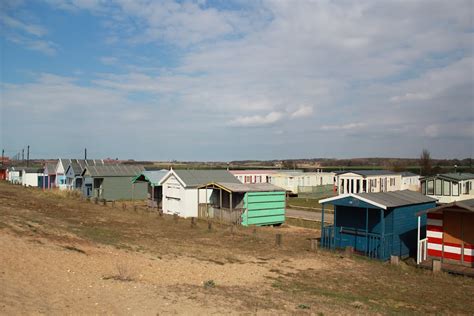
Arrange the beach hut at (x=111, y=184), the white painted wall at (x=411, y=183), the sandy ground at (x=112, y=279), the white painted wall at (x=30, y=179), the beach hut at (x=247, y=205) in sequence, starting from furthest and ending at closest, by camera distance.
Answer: the white painted wall at (x=30, y=179)
the white painted wall at (x=411, y=183)
the beach hut at (x=111, y=184)
the beach hut at (x=247, y=205)
the sandy ground at (x=112, y=279)

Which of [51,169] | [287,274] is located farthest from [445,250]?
[51,169]

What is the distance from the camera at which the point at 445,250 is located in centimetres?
1673

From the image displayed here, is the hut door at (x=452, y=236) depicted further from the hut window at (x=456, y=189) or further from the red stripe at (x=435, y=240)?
the hut window at (x=456, y=189)

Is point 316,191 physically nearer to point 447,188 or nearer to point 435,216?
point 447,188

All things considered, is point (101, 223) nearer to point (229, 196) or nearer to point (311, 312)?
point (229, 196)

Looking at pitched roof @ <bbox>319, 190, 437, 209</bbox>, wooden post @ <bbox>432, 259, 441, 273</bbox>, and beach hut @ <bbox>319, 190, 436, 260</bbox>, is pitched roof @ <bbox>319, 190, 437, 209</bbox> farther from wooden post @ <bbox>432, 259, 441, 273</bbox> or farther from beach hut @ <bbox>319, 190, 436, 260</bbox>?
wooden post @ <bbox>432, 259, 441, 273</bbox>

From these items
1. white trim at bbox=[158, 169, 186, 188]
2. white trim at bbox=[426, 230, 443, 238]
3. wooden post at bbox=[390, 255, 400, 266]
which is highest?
white trim at bbox=[158, 169, 186, 188]

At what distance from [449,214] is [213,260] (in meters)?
9.65

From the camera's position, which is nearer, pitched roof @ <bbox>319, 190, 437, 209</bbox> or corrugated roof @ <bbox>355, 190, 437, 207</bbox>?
pitched roof @ <bbox>319, 190, 437, 209</bbox>

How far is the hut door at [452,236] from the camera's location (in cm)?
1642

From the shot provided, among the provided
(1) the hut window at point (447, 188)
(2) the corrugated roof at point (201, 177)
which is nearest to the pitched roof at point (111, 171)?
(2) the corrugated roof at point (201, 177)

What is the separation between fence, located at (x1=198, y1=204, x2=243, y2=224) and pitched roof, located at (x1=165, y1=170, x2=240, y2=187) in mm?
1850

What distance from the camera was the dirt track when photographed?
31.1 feet

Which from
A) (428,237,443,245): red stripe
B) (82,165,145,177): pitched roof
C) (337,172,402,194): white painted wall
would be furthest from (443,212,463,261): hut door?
(82,165,145,177): pitched roof
